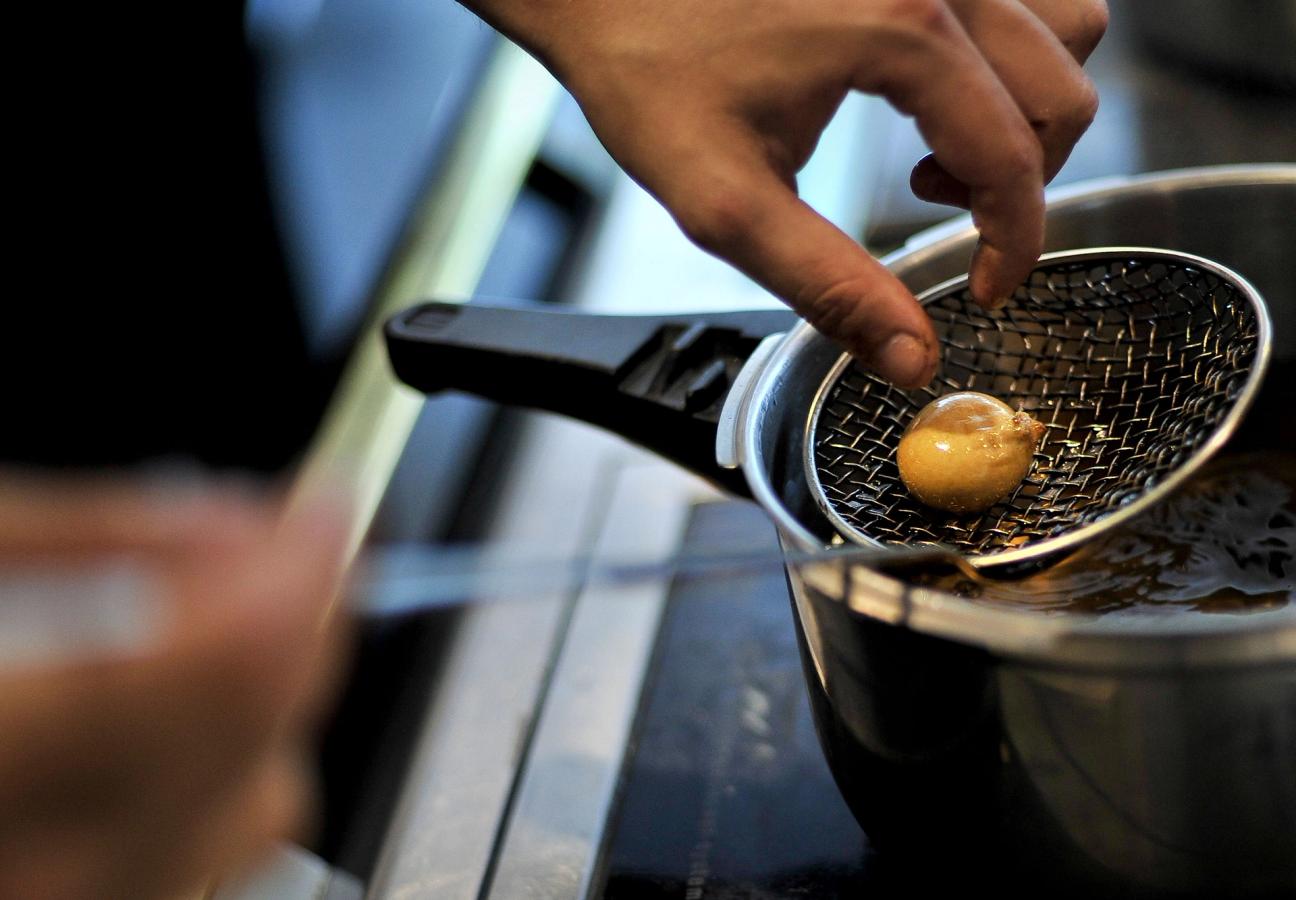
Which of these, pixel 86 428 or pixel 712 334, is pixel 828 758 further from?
pixel 86 428

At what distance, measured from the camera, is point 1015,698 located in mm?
369

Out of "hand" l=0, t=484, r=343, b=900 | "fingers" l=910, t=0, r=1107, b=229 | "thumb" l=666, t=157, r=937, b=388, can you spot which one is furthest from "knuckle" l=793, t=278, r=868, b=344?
"hand" l=0, t=484, r=343, b=900

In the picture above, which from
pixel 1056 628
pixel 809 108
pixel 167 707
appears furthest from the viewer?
pixel 809 108

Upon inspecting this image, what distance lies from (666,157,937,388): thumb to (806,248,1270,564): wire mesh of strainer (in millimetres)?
88

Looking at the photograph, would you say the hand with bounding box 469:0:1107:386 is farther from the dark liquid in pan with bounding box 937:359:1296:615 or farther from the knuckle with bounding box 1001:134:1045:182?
the dark liquid in pan with bounding box 937:359:1296:615

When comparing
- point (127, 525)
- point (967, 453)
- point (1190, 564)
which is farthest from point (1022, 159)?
point (127, 525)

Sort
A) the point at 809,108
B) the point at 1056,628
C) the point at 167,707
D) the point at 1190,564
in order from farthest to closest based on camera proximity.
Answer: the point at 1190,564 < the point at 809,108 < the point at 1056,628 < the point at 167,707

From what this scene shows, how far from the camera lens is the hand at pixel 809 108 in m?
0.42

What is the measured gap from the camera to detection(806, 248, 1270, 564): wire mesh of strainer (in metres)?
0.50

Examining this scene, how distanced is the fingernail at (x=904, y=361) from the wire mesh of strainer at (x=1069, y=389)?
0.23 feet

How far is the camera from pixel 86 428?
104 cm

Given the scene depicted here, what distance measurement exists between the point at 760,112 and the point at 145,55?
30.8 inches

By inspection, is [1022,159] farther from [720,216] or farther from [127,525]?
[127,525]

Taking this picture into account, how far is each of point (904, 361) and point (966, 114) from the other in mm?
98
